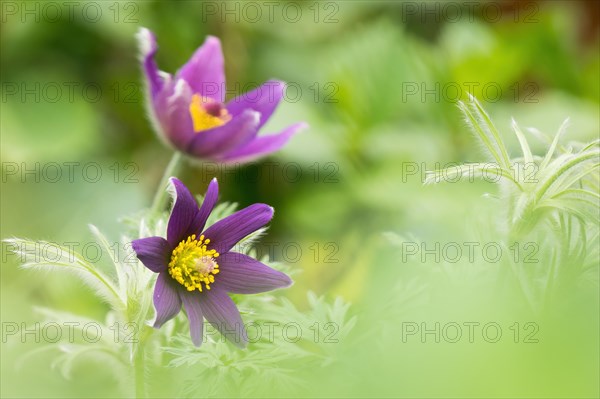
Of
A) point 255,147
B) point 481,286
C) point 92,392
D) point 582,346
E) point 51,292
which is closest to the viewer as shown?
point 582,346

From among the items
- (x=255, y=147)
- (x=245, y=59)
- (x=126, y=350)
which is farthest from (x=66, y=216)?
(x=126, y=350)

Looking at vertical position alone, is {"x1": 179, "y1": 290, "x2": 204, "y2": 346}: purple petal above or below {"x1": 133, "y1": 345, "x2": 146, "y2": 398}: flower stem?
above

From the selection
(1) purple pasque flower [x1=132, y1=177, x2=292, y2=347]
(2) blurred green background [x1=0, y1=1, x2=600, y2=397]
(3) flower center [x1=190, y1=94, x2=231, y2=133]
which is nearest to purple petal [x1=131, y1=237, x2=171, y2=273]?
(1) purple pasque flower [x1=132, y1=177, x2=292, y2=347]

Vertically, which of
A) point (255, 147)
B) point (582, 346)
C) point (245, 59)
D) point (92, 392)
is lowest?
point (92, 392)

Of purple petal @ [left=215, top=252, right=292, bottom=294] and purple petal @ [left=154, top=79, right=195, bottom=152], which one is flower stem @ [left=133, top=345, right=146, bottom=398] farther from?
purple petal @ [left=154, top=79, right=195, bottom=152]

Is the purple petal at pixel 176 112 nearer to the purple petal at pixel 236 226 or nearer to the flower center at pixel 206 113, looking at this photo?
the flower center at pixel 206 113

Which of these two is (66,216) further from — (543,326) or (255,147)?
(543,326)

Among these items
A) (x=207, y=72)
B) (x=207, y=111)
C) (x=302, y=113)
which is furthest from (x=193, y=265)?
(x=302, y=113)

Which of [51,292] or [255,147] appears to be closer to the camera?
[255,147]
